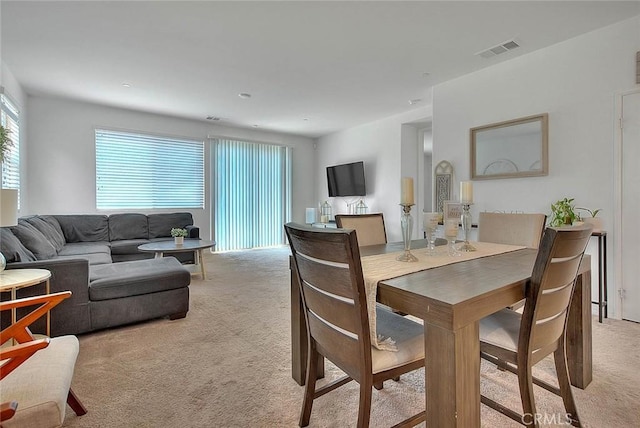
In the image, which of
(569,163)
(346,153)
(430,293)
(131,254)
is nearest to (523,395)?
(430,293)

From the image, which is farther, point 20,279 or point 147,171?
point 147,171

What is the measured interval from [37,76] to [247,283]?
3576 millimetres

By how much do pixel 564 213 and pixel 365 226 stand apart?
1.80 m

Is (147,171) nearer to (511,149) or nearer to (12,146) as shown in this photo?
(12,146)

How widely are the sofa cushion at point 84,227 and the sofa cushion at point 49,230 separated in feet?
0.82

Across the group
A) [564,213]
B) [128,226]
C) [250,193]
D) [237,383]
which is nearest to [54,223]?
[128,226]

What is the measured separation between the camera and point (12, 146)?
3.63 m

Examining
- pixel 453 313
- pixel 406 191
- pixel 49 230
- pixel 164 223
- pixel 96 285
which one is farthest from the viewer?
pixel 164 223

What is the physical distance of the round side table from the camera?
180 cm

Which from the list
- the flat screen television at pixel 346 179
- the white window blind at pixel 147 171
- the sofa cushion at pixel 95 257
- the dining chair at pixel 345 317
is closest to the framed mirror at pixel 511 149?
the dining chair at pixel 345 317

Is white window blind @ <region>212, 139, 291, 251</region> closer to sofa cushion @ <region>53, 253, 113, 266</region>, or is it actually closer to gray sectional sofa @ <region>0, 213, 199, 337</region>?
A: sofa cushion @ <region>53, 253, 113, 266</region>

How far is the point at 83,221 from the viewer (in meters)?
4.69

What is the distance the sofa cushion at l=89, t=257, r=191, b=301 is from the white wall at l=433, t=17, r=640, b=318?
10.9ft

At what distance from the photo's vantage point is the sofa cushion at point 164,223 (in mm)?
5152
